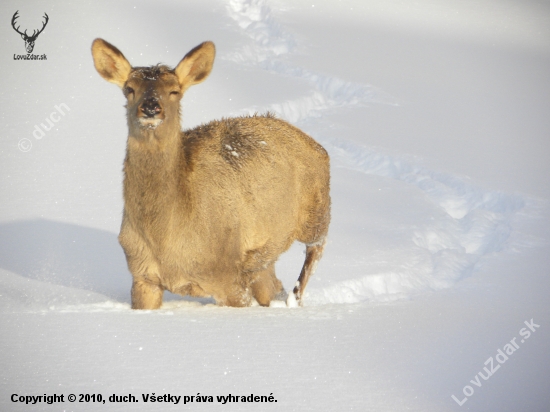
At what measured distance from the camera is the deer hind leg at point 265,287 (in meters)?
7.08

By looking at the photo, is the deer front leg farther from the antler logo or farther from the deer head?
the antler logo

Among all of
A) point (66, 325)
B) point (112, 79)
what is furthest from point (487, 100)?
point (66, 325)

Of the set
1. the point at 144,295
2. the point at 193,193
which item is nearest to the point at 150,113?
the point at 193,193

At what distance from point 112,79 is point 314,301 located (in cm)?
334

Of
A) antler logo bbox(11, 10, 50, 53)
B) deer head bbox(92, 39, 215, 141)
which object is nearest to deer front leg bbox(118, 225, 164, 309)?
deer head bbox(92, 39, 215, 141)

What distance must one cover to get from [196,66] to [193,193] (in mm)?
1186

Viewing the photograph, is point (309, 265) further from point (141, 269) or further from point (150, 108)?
point (150, 108)

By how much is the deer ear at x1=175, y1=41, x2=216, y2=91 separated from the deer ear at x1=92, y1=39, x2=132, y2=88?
47 centimetres

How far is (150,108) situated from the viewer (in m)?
5.35

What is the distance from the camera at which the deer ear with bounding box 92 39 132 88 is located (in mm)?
5910

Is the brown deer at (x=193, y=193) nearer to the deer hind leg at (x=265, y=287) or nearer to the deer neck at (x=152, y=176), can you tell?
the deer neck at (x=152, y=176)

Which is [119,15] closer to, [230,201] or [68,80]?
[68,80]

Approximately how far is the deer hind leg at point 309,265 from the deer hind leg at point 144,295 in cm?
190

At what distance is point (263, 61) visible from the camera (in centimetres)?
1703
